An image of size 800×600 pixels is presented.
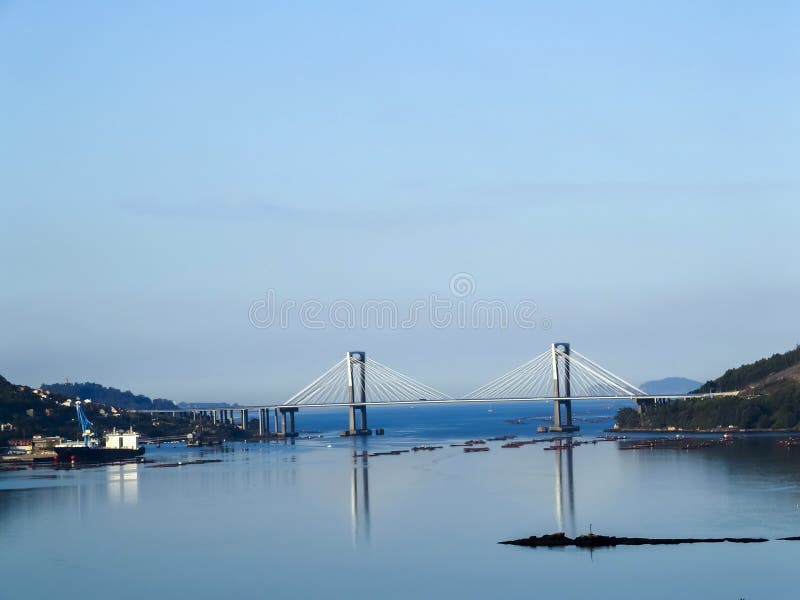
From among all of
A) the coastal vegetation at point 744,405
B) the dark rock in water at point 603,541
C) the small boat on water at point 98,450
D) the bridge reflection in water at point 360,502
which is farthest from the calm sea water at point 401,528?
the coastal vegetation at point 744,405

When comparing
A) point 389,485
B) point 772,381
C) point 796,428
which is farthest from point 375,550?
point 772,381

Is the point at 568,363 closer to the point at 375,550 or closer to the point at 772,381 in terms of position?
the point at 772,381

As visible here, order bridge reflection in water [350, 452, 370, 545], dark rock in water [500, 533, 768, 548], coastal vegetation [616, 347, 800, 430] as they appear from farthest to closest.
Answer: coastal vegetation [616, 347, 800, 430] → bridge reflection in water [350, 452, 370, 545] → dark rock in water [500, 533, 768, 548]

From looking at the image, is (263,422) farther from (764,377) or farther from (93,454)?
(764,377)

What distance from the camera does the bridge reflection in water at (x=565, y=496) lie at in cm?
3784

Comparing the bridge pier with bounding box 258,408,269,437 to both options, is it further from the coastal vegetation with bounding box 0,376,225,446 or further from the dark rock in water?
the dark rock in water

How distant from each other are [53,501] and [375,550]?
19.2 meters

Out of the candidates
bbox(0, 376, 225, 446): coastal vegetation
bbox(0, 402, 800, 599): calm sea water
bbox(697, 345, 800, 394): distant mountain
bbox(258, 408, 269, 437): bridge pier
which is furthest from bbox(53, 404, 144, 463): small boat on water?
bbox(697, 345, 800, 394): distant mountain

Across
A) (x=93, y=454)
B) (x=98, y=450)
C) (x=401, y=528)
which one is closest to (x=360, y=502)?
(x=401, y=528)

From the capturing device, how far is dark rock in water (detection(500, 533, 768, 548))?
3366cm

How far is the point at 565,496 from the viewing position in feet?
150

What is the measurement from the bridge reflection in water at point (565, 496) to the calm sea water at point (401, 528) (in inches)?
5.2

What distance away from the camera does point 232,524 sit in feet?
135

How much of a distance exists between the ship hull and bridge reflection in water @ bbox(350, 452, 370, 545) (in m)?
18.3
